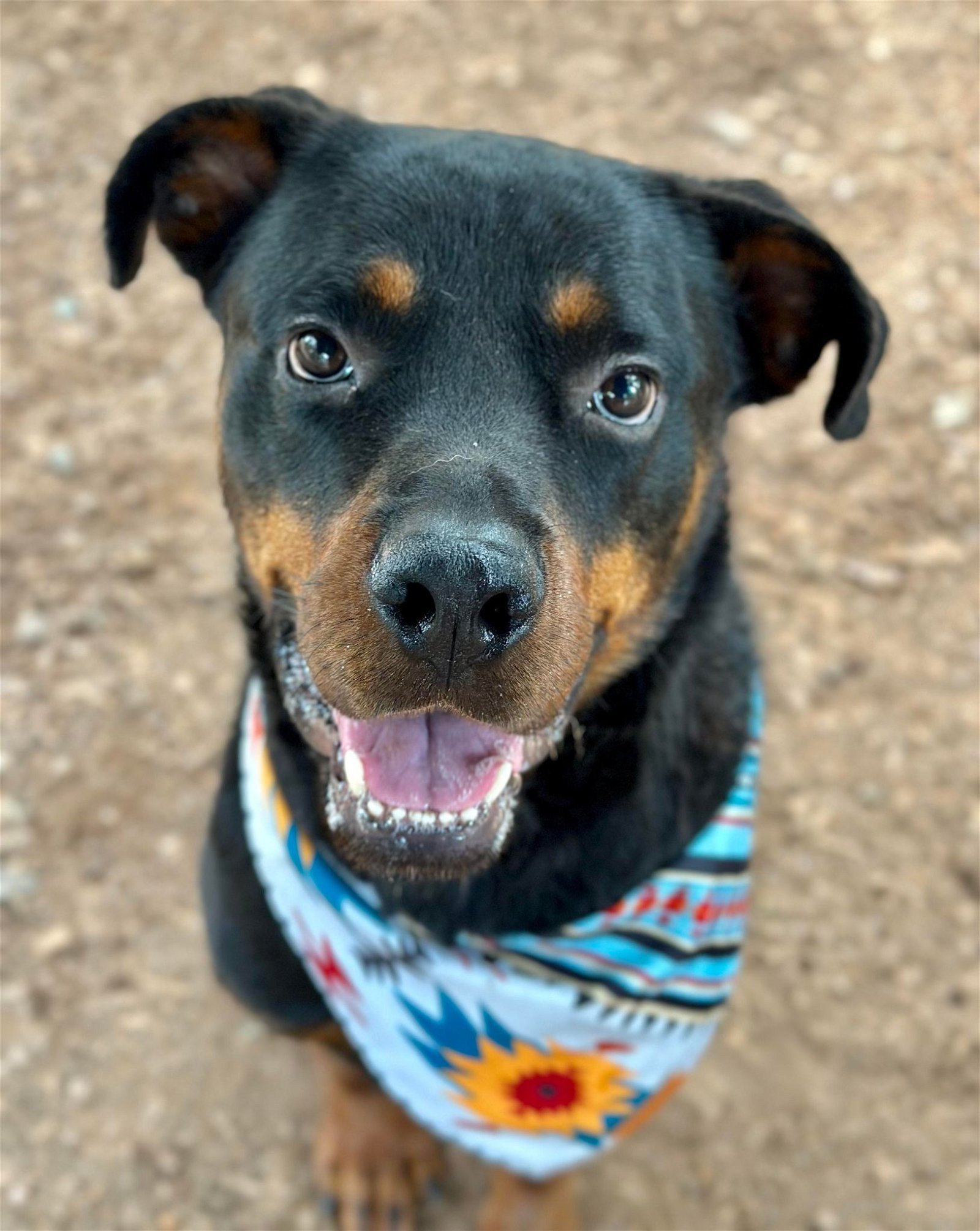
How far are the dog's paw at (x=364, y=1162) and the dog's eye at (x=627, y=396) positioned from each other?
1.78 meters

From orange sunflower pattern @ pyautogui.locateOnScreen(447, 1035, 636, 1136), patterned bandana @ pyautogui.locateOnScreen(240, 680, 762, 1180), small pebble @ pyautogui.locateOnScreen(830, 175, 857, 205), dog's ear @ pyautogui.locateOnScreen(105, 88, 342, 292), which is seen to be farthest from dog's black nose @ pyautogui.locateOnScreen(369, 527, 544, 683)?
small pebble @ pyautogui.locateOnScreen(830, 175, 857, 205)

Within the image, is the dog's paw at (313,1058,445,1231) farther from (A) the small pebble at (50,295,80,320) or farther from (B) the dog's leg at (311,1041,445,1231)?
(A) the small pebble at (50,295,80,320)

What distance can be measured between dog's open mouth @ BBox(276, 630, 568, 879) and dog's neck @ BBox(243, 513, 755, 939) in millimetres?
201

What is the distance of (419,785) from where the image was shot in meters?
2.14

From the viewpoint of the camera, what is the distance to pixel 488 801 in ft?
7.00

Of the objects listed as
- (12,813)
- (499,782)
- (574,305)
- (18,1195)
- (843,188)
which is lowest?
(18,1195)

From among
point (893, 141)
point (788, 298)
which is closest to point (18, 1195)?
point (788, 298)

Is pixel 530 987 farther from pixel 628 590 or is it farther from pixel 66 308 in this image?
pixel 66 308

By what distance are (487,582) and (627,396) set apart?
0.57 m

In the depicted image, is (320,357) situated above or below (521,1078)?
above

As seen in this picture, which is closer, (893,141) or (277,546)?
(277,546)

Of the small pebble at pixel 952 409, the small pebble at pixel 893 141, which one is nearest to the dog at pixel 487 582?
the small pebble at pixel 952 409

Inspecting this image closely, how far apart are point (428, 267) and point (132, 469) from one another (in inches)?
98.4

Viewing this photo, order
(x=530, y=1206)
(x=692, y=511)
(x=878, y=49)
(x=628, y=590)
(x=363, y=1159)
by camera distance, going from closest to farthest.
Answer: (x=628, y=590) → (x=692, y=511) → (x=530, y=1206) → (x=363, y=1159) → (x=878, y=49)
